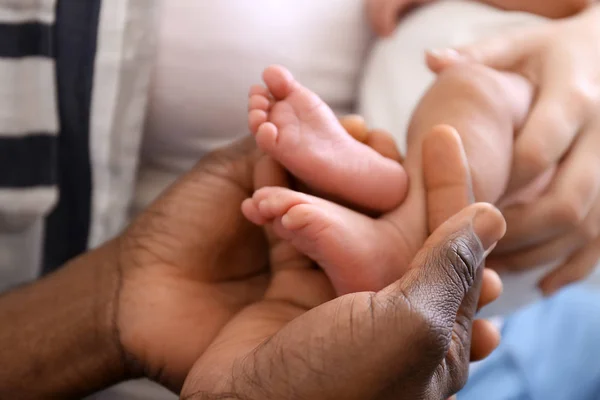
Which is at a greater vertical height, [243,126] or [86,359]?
[243,126]

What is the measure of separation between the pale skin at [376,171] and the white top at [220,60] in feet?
0.67

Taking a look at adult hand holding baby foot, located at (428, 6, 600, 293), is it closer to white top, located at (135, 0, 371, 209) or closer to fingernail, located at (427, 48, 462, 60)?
fingernail, located at (427, 48, 462, 60)

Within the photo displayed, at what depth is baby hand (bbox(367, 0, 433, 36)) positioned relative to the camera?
0.84 m

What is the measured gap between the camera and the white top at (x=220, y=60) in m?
0.76

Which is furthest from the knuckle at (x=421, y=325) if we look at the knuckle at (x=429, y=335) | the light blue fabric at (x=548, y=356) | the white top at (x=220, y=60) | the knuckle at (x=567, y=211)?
the light blue fabric at (x=548, y=356)

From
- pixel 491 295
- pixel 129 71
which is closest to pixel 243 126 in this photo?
pixel 129 71

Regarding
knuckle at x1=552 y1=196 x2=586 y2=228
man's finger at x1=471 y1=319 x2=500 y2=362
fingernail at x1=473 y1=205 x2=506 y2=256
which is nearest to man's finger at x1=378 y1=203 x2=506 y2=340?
fingernail at x1=473 y1=205 x2=506 y2=256

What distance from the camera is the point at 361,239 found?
0.52 meters

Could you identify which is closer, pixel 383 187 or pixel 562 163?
pixel 383 187

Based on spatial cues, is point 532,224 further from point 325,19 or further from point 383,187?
point 325,19

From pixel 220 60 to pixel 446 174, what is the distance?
0.37m

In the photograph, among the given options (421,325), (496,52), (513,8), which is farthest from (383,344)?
(513,8)

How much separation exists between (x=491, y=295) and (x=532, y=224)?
0.12m

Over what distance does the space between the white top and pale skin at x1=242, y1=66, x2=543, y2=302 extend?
20cm
